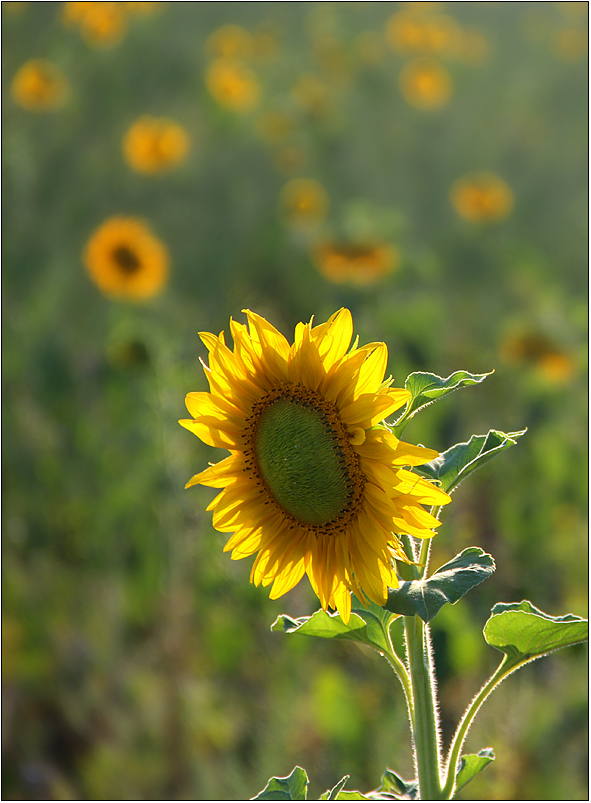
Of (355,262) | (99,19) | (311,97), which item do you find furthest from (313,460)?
(311,97)

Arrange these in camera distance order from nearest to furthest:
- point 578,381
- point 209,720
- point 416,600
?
point 416,600, point 209,720, point 578,381

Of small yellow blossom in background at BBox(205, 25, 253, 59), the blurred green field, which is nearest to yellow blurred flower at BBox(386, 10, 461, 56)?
the blurred green field

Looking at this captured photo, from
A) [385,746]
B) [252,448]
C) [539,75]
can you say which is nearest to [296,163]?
[539,75]

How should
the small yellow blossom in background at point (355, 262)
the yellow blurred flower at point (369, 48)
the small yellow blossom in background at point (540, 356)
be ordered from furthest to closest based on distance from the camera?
1. the yellow blurred flower at point (369, 48)
2. the small yellow blossom in background at point (355, 262)
3. the small yellow blossom in background at point (540, 356)

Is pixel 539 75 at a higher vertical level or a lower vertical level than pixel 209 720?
higher

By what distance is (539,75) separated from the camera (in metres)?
4.92

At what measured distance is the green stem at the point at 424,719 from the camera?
548 millimetres

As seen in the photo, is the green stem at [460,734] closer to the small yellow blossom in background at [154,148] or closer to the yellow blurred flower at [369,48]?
the small yellow blossom in background at [154,148]

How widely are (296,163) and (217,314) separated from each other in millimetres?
1272

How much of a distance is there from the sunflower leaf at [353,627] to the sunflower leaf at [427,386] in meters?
0.16

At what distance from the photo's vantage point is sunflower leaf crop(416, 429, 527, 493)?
56cm

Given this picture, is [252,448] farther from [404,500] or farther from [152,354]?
[152,354]

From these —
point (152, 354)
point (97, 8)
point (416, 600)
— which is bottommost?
point (416, 600)

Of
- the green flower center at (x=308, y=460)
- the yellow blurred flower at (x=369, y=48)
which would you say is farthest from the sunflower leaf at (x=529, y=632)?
the yellow blurred flower at (x=369, y=48)
